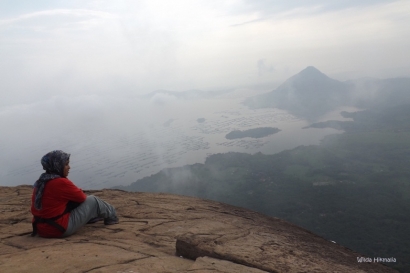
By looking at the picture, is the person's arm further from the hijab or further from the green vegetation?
the green vegetation

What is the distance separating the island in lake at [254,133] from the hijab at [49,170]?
480 ft

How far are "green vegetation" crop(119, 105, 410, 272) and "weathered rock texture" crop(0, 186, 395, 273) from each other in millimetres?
44573

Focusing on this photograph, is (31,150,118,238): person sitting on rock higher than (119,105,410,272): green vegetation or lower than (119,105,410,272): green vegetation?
higher

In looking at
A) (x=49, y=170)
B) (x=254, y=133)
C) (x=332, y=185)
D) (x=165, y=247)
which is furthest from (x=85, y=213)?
(x=254, y=133)

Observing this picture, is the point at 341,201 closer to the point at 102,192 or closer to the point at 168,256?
the point at 102,192

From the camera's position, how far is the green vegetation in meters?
58.7

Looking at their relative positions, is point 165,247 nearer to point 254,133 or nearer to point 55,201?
point 55,201

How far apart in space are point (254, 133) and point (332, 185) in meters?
72.0

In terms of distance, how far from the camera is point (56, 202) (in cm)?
643

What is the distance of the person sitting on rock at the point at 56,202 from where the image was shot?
20.9ft

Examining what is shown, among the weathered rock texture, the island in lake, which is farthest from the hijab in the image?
the island in lake

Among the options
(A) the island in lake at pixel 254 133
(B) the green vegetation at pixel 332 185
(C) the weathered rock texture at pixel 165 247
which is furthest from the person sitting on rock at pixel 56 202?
→ (A) the island in lake at pixel 254 133

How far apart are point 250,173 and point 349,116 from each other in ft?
361

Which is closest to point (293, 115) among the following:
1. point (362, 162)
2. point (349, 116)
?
point (349, 116)
